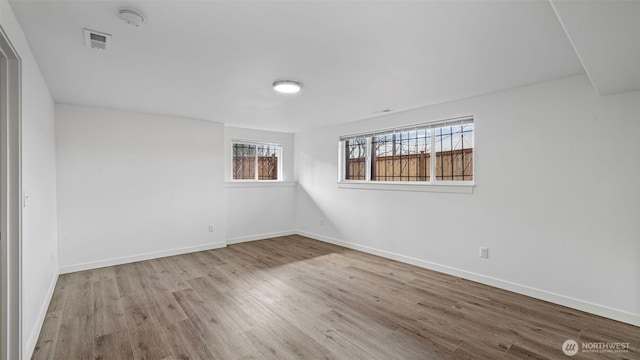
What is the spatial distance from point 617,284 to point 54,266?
597 cm

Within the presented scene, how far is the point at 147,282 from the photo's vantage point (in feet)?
11.6

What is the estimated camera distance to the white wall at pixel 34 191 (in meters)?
1.97

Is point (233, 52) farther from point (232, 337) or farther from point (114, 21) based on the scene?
point (232, 337)

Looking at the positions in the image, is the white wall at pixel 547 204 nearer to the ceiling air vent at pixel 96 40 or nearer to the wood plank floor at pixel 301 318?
the wood plank floor at pixel 301 318

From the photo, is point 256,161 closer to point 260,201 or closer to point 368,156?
point 260,201

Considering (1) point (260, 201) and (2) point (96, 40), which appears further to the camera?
(1) point (260, 201)

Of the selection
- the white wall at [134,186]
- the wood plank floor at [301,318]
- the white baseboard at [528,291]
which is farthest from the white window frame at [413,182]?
the white wall at [134,186]

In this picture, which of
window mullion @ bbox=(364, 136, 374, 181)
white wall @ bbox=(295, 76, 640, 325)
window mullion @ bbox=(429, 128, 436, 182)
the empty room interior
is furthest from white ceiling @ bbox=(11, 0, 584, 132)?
window mullion @ bbox=(364, 136, 374, 181)

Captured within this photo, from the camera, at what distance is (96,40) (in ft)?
Result: 6.82

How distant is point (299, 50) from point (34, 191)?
2.44 metres

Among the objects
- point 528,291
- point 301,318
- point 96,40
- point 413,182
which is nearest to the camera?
point 96,40

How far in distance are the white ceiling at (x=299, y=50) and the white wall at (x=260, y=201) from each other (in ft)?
6.92

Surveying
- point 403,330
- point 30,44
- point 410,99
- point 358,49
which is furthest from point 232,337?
point 410,99

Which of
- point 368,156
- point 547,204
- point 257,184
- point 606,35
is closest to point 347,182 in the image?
point 368,156
